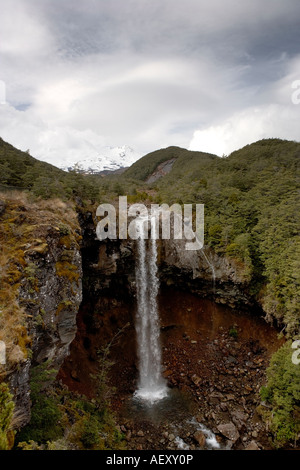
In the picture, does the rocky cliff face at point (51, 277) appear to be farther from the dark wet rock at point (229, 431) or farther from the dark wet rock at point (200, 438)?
the dark wet rock at point (229, 431)

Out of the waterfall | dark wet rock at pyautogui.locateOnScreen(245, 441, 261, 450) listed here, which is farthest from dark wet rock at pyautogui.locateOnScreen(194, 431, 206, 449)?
the waterfall

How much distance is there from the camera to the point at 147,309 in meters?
22.2

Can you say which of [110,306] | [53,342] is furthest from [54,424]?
[110,306]

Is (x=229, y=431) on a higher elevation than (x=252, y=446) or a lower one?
lower

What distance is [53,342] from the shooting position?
37.7 feet

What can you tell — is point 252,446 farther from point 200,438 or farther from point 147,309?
point 147,309

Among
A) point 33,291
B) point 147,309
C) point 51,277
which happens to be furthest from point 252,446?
point 33,291

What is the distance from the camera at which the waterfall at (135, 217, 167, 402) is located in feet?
65.9

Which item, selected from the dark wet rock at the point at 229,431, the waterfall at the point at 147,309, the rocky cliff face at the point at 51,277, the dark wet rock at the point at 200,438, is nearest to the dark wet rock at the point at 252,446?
the dark wet rock at the point at 229,431

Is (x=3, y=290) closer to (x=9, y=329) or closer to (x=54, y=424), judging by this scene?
(x=9, y=329)

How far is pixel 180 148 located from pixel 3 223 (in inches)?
3999

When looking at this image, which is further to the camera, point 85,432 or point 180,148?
point 180,148

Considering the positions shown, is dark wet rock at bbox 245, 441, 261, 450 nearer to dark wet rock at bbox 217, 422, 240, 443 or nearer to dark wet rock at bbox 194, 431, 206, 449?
dark wet rock at bbox 217, 422, 240, 443

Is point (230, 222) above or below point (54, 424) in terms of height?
above
